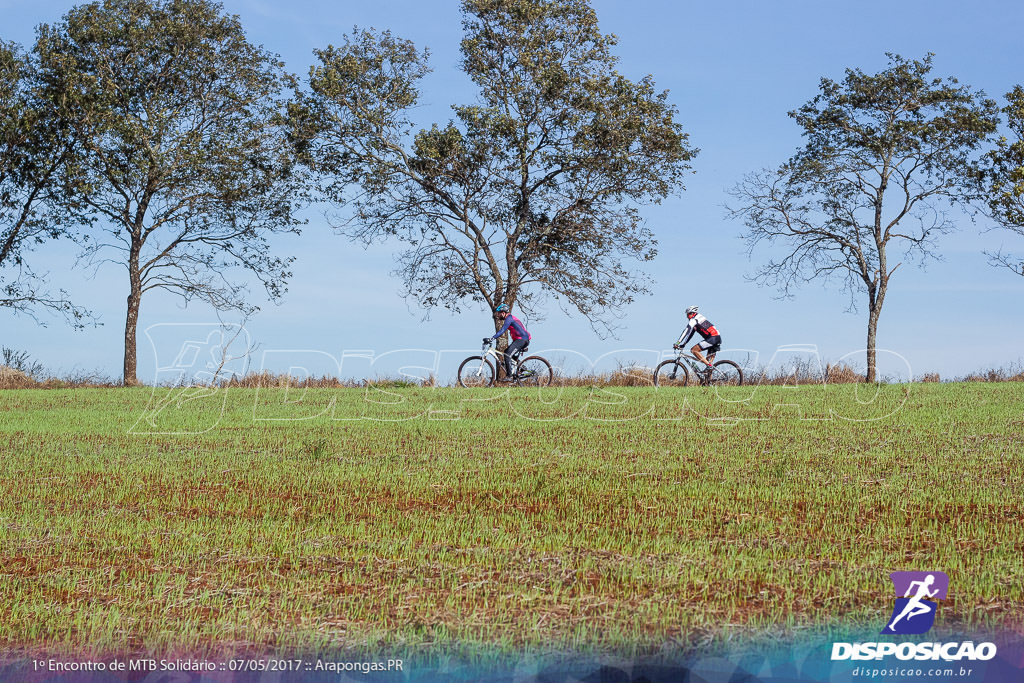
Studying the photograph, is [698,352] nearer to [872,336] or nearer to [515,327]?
[515,327]

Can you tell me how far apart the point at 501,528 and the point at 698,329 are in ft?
54.6

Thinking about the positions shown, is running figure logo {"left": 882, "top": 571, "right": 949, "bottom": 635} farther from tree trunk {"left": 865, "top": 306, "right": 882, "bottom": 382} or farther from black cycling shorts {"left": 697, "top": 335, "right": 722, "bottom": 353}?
tree trunk {"left": 865, "top": 306, "right": 882, "bottom": 382}

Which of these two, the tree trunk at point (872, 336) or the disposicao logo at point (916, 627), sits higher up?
the tree trunk at point (872, 336)

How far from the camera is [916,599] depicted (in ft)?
20.4

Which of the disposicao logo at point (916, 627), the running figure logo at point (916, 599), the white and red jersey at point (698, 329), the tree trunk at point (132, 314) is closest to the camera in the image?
the disposicao logo at point (916, 627)

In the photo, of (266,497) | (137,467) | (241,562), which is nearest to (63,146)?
(137,467)

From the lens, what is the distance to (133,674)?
17.0 feet

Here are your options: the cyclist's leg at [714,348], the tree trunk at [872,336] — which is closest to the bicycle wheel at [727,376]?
the cyclist's leg at [714,348]

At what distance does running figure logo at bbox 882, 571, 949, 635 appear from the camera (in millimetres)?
5851

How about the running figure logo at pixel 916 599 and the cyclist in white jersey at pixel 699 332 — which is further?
the cyclist in white jersey at pixel 699 332

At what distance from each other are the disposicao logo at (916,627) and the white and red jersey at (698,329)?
17.4 meters

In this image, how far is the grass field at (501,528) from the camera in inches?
231

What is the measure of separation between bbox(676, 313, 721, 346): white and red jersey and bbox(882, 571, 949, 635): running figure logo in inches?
684

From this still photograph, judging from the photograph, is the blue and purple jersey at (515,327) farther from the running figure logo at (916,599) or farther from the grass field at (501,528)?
the running figure logo at (916,599)
